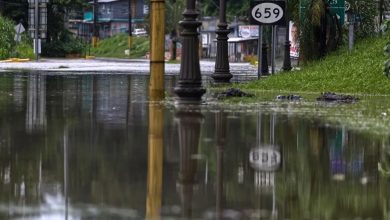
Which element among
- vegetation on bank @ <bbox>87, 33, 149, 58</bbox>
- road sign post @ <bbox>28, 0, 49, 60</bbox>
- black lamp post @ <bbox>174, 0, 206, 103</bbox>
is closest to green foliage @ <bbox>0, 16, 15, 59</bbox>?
road sign post @ <bbox>28, 0, 49, 60</bbox>

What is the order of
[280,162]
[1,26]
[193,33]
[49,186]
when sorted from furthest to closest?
[1,26], [193,33], [280,162], [49,186]

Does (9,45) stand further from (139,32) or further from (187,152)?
(187,152)

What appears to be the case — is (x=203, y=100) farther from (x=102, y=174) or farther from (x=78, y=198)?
(x=78, y=198)

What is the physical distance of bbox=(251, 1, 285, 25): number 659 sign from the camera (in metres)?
23.6

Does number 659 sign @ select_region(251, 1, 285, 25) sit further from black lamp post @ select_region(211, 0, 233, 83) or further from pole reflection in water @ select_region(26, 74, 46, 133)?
pole reflection in water @ select_region(26, 74, 46, 133)

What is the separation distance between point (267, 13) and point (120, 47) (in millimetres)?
77135

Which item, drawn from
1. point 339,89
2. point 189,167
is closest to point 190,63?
point 339,89

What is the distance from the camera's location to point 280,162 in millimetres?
9625

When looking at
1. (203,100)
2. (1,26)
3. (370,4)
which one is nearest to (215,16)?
(1,26)

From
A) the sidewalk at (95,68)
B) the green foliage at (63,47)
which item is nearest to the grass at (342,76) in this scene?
the sidewalk at (95,68)

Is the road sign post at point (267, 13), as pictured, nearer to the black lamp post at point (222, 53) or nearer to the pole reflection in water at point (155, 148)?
the black lamp post at point (222, 53)

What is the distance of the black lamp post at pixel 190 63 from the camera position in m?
→ 16.4

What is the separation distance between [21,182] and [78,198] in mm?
1003

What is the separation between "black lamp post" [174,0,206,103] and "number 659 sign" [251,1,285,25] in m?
7.31
